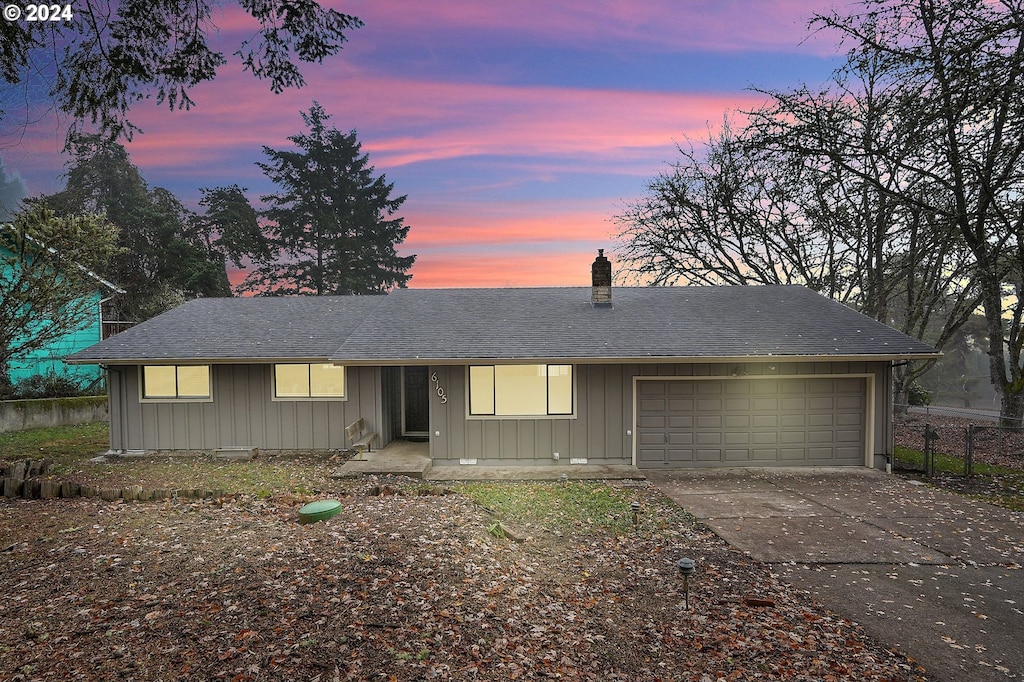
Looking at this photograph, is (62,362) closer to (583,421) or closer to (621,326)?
(583,421)

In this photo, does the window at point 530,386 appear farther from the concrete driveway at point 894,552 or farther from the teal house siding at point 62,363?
the teal house siding at point 62,363

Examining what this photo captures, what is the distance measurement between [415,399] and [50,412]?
12.7 meters

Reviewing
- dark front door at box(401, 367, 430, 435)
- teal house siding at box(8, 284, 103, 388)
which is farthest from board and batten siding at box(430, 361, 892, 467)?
teal house siding at box(8, 284, 103, 388)

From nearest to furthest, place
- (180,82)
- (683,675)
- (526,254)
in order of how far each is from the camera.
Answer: (683,675), (180,82), (526,254)

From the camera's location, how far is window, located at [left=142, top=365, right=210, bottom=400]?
40.2 ft

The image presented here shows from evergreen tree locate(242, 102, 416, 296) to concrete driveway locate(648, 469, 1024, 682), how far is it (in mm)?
25701

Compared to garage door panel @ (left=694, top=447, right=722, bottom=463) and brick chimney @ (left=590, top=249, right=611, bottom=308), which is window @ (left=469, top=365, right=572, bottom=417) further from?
brick chimney @ (left=590, top=249, right=611, bottom=308)

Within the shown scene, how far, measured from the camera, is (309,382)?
40.4 feet

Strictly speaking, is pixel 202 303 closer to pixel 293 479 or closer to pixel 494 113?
pixel 293 479

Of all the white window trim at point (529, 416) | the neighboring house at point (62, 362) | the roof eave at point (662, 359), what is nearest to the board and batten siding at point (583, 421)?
the white window trim at point (529, 416)

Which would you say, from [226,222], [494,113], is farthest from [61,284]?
[226,222]

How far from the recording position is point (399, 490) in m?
8.48

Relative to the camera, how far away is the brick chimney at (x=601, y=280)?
1320 centimetres

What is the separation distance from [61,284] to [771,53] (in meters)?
18.8
